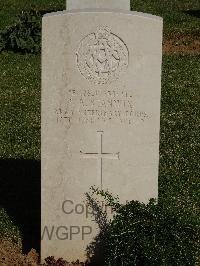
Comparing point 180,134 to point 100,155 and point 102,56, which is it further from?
point 102,56

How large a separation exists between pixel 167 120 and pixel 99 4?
5042 millimetres

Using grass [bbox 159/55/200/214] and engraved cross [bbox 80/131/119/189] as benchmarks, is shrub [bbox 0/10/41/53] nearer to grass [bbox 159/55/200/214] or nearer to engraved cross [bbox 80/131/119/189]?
grass [bbox 159/55/200/214]

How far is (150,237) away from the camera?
16.6ft

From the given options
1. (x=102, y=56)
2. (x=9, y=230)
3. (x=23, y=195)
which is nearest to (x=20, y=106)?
(x=23, y=195)

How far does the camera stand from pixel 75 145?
537 cm

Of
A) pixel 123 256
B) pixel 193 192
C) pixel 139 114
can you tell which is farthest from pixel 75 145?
pixel 193 192

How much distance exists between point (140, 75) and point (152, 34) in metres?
0.35

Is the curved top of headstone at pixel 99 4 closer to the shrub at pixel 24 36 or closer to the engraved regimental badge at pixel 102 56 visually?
the engraved regimental badge at pixel 102 56

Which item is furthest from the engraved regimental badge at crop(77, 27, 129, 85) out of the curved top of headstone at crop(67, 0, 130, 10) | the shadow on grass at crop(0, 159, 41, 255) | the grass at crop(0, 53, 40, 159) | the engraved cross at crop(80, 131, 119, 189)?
the grass at crop(0, 53, 40, 159)

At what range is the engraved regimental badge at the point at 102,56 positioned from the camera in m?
5.16

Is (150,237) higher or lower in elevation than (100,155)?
lower

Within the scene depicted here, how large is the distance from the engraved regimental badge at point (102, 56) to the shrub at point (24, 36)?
9.92 meters

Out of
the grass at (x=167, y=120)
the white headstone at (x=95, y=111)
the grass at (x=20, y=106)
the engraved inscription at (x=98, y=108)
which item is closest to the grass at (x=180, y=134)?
the grass at (x=167, y=120)

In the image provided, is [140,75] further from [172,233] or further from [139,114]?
[172,233]
